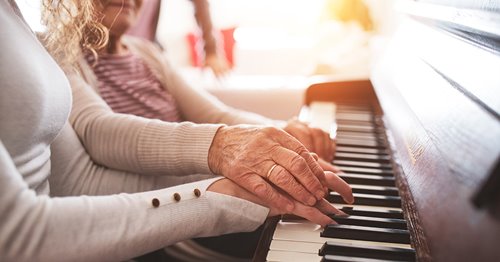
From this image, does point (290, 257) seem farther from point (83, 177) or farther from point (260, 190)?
point (83, 177)

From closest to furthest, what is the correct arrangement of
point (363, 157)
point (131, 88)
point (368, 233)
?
point (368, 233) → point (363, 157) → point (131, 88)

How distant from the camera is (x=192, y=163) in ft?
2.70

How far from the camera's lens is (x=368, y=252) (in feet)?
2.03

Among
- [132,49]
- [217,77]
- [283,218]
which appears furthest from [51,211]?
[217,77]

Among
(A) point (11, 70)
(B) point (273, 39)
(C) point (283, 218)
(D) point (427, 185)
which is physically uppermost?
(A) point (11, 70)

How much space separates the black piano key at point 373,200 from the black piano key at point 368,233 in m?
0.11

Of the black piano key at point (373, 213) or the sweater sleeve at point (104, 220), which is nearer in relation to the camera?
the sweater sleeve at point (104, 220)

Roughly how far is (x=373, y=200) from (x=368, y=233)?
5.1 inches

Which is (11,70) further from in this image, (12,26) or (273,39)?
(273,39)

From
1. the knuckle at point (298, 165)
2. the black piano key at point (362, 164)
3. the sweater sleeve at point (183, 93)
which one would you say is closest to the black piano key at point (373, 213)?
the knuckle at point (298, 165)

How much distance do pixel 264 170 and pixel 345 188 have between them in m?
0.14

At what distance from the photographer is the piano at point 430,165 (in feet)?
1.49

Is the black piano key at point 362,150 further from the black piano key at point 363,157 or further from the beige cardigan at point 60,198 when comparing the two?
the beige cardigan at point 60,198

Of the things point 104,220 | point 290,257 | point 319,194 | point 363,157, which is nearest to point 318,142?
point 363,157
